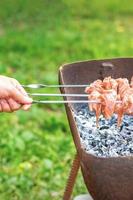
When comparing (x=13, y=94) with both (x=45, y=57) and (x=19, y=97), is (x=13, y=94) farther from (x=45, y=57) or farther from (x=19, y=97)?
(x=45, y=57)

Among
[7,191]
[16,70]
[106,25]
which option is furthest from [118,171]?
[106,25]

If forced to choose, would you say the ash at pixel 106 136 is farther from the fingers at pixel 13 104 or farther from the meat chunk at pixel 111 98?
the fingers at pixel 13 104

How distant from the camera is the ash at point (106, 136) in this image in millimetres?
3270

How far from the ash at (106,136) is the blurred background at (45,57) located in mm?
1240

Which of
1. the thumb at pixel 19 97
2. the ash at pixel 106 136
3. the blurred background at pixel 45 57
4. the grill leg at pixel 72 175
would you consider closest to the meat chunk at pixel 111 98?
the ash at pixel 106 136

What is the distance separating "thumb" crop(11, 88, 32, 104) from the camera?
9.83 feet

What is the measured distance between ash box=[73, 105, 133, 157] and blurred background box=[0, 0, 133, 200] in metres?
1.24

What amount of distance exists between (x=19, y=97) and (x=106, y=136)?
0.58 meters

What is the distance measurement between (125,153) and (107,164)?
0.41m

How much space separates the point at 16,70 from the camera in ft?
24.4

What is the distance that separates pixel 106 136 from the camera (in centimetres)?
337

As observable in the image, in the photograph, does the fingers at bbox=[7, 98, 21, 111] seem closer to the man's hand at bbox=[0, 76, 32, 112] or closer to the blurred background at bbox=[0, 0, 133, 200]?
the man's hand at bbox=[0, 76, 32, 112]

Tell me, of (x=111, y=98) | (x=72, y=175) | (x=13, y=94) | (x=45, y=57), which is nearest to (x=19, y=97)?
(x=13, y=94)

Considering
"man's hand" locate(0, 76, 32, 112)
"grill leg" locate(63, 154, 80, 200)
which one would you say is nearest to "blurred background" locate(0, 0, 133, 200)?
"grill leg" locate(63, 154, 80, 200)
